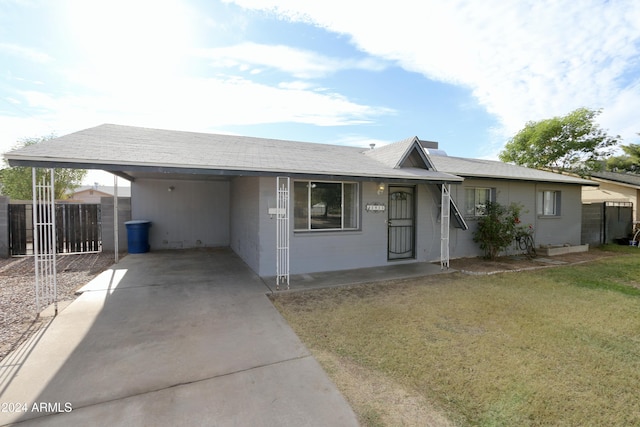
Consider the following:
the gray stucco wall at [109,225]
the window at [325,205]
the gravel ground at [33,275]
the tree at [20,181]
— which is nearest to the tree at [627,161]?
the gravel ground at [33,275]

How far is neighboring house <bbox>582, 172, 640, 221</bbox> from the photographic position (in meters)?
15.4

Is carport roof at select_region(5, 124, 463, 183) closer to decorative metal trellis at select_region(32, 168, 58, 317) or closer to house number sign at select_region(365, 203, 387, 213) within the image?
decorative metal trellis at select_region(32, 168, 58, 317)

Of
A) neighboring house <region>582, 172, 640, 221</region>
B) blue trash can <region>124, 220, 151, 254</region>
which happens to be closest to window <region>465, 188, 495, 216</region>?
neighboring house <region>582, 172, 640, 221</region>

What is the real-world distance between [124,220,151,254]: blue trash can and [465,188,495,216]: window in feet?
37.2

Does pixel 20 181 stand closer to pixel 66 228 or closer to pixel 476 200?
pixel 66 228

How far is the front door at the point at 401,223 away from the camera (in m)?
8.31

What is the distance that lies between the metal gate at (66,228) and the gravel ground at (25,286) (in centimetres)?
59

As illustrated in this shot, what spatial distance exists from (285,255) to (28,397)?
15.0 ft

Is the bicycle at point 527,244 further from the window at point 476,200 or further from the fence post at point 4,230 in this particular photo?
the fence post at point 4,230

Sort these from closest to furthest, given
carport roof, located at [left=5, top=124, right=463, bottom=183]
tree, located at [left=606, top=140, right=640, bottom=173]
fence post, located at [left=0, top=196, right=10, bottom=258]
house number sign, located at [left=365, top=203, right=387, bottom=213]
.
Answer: carport roof, located at [left=5, top=124, right=463, bottom=183], house number sign, located at [left=365, top=203, right=387, bottom=213], fence post, located at [left=0, top=196, right=10, bottom=258], tree, located at [left=606, top=140, right=640, bottom=173]

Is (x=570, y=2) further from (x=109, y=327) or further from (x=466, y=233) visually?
(x=109, y=327)

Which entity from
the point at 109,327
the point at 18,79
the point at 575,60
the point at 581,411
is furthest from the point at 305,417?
the point at 18,79

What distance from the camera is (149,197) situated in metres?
10.6

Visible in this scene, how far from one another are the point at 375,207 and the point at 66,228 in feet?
34.1
